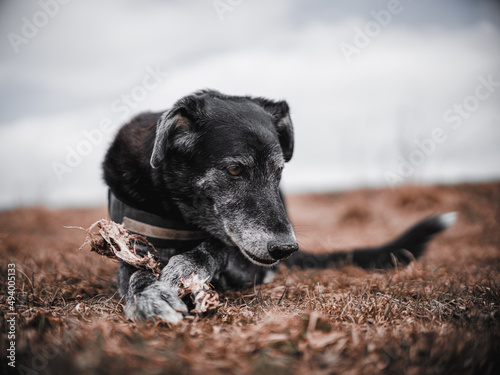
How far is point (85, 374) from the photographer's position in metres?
→ 1.07

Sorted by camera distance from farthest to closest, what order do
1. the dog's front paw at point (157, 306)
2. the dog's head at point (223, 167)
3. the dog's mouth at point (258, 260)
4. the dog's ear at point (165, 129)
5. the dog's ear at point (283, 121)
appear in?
the dog's ear at point (283, 121)
the dog's ear at point (165, 129)
the dog's head at point (223, 167)
the dog's mouth at point (258, 260)
the dog's front paw at point (157, 306)

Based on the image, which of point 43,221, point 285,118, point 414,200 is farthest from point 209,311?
point 414,200

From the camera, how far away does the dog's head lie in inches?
92.0

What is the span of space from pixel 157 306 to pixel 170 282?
31 centimetres

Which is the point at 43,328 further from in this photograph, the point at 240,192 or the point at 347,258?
the point at 347,258

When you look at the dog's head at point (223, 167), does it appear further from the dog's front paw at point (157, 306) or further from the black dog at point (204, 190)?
the dog's front paw at point (157, 306)

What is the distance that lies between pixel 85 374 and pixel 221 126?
1.90m

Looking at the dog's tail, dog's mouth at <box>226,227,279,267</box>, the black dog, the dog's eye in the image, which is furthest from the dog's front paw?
the dog's tail

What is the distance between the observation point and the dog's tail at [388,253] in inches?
149

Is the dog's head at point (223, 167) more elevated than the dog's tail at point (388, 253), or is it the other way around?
the dog's head at point (223, 167)

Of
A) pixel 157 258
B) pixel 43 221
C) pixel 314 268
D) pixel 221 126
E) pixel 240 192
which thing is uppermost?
pixel 221 126

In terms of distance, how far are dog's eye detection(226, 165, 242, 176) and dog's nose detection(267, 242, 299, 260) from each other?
640 millimetres

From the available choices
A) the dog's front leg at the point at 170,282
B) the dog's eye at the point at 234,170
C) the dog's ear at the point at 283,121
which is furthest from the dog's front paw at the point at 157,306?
the dog's ear at the point at 283,121

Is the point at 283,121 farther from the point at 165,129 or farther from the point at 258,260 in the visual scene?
the point at 258,260
